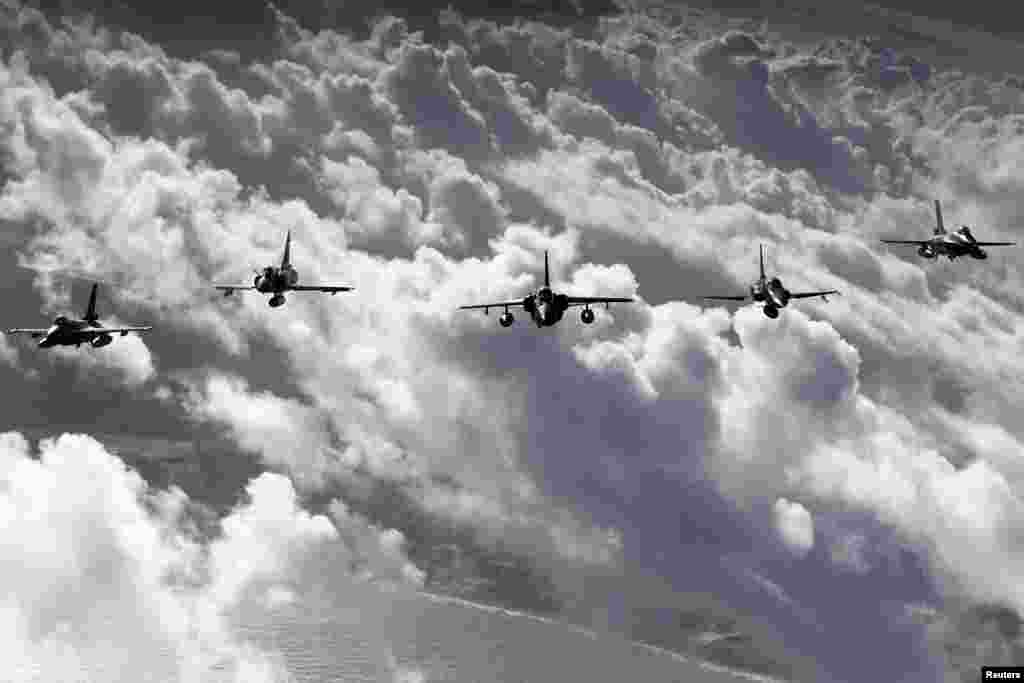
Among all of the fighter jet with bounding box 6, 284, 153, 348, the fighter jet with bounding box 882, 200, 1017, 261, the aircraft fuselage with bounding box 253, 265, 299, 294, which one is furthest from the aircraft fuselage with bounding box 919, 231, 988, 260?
the fighter jet with bounding box 6, 284, 153, 348

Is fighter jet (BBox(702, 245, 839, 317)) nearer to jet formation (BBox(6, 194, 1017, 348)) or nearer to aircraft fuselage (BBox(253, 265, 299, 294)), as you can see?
jet formation (BBox(6, 194, 1017, 348))

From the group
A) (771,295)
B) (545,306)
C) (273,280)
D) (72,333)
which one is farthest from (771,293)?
(72,333)

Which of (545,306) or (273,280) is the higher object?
(273,280)

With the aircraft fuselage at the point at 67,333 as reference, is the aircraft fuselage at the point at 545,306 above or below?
above

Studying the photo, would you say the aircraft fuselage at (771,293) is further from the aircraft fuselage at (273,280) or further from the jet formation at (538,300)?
the aircraft fuselage at (273,280)

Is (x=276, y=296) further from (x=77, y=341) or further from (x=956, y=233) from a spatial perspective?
(x=956, y=233)

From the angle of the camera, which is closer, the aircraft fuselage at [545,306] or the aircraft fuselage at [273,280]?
the aircraft fuselage at [545,306]

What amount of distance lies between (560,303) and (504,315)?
12.6 metres

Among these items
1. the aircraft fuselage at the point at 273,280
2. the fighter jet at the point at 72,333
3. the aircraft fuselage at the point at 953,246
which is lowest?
the fighter jet at the point at 72,333

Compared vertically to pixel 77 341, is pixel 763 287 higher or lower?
higher

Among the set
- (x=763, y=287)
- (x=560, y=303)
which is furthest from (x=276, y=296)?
(x=763, y=287)

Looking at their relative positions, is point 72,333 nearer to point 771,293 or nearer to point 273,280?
point 273,280

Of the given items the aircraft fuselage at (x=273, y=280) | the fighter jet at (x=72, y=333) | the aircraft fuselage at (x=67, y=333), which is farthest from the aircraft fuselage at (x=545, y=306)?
the aircraft fuselage at (x=67, y=333)

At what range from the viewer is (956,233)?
471ft
